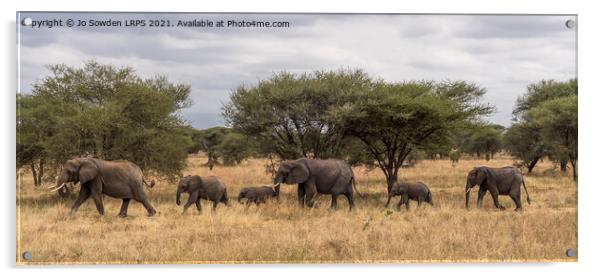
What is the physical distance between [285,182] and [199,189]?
8.07ft

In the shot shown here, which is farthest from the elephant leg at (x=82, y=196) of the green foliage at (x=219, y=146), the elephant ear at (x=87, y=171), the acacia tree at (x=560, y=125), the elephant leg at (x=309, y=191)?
the green foliage at (x=219, y=146)

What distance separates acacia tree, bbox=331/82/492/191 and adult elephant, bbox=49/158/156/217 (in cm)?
730

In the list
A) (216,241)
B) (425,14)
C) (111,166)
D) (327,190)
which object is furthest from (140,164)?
(425,14)

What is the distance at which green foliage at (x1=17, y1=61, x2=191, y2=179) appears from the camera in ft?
61.8

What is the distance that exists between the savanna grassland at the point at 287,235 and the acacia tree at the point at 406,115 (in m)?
5.52

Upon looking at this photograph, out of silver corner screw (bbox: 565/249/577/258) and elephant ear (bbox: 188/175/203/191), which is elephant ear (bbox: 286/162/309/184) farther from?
silver corner screw (bbox: 565/249/577/258)

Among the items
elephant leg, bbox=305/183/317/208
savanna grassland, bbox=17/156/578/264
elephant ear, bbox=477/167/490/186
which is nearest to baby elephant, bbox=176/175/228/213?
savanna grassland, bbox=17/156/578/264

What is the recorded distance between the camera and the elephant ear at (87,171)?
599 inches

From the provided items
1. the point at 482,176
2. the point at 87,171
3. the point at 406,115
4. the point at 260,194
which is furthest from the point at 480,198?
the point at 87,171

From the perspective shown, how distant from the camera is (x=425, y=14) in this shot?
432 inches

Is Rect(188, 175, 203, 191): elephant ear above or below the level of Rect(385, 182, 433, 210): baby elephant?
above

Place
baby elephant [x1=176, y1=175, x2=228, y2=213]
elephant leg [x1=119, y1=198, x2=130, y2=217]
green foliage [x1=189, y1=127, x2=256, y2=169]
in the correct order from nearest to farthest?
elephant leg [x1=119, y1=198, x2=130, y2=217] < baby elephant [x1=176, y1=175, x2=228, y2=213] < green foliage [x1=189, y1=127, x2=256, y2=169]

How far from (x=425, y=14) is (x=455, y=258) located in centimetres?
418

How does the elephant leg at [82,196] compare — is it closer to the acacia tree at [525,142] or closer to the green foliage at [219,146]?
the green foliage at [219,146]
